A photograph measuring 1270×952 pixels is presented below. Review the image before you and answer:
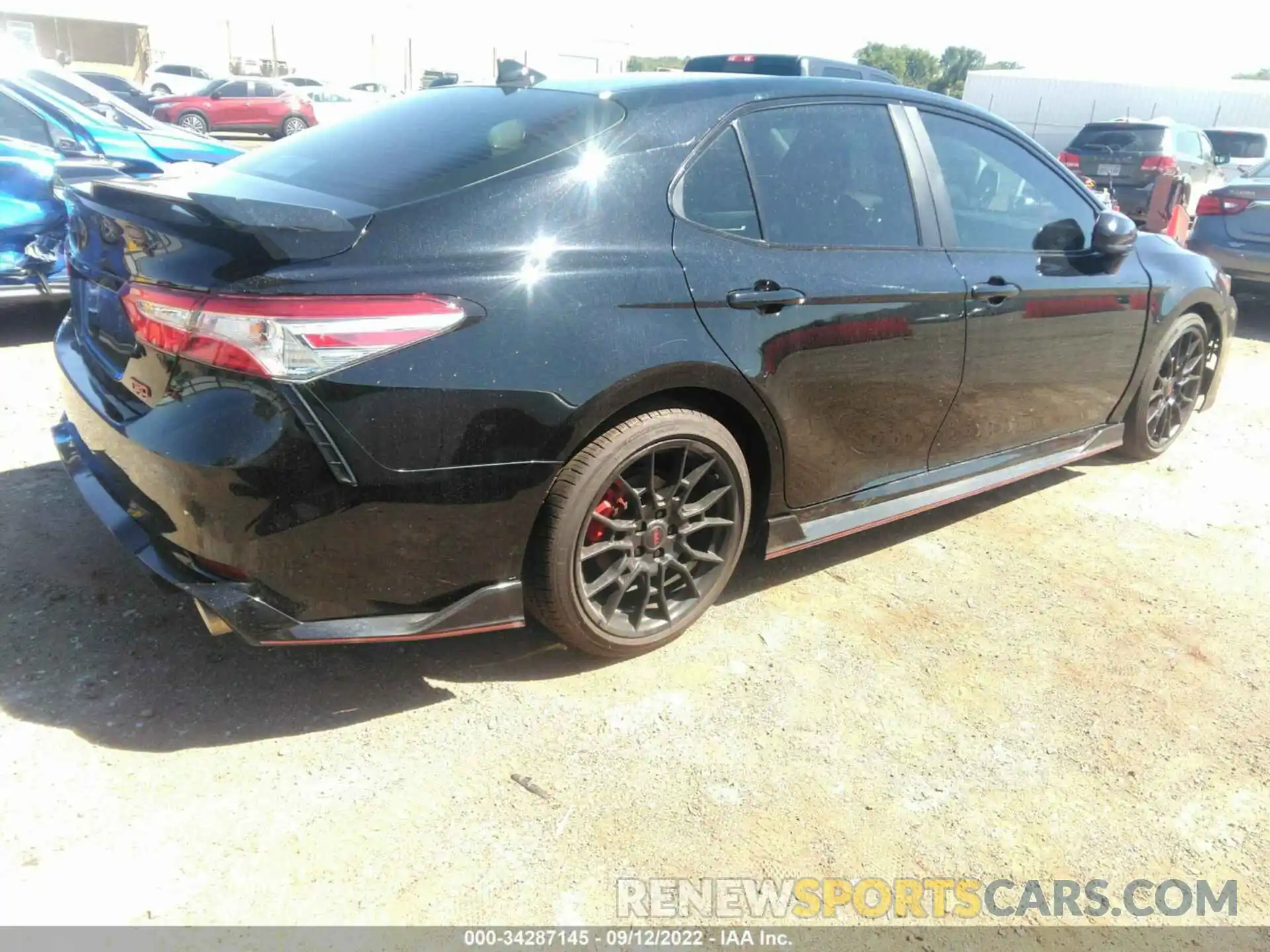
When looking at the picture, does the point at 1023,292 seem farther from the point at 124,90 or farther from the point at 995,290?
the point at 124,90

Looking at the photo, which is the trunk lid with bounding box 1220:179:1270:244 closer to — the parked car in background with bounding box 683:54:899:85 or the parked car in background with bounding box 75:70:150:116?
the parked car in background with bounding box 683:54:899:85

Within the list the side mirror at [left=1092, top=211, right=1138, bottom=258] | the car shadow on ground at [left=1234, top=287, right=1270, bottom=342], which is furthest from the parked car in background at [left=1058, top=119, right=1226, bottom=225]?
the side mirror at [left=1092, top=211, right=1138, bottom=258]

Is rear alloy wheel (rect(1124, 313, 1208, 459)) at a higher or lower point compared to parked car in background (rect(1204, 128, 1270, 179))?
lower

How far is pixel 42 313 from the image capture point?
6477mm

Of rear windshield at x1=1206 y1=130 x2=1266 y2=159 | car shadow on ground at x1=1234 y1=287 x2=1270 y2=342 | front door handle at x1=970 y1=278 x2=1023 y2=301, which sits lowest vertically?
car shadow on ground at x1=1234 y1=287 x2=1270 y2=342

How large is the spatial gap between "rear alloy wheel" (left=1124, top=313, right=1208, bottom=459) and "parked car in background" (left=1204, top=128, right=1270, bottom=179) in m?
14.0

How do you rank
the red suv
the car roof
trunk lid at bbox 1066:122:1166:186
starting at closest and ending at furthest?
the car roof, trunk lid at bbox 1066:122:1166:186, the red suv

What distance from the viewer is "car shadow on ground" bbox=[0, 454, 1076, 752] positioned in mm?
2547

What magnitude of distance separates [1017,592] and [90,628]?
315cm

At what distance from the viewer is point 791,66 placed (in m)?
7.84

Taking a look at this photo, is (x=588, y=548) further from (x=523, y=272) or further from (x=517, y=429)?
(x=523, y=272)

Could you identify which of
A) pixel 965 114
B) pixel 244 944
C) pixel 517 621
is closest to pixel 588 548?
pixel 517 621

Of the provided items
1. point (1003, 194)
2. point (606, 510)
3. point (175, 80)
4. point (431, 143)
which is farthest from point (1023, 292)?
point (175, 80)

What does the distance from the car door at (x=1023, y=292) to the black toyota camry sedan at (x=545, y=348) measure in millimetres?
21
